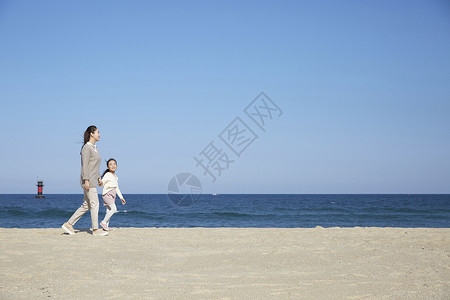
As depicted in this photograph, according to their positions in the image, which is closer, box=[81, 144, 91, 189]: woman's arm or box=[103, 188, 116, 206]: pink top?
box=[81, 144, 91, 189]: woman's arm

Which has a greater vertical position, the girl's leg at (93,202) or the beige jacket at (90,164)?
the beige jacket at (90,164)

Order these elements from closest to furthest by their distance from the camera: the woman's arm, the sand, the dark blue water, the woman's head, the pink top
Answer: the sand → the woman's arm → the woman's head → the pink top → the dark blue water

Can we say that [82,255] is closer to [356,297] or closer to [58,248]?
[58,248]

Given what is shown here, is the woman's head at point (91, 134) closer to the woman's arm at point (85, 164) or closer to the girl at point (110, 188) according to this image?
the woman's arm at point (85, 164)

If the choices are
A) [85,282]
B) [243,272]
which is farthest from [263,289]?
[85,282]

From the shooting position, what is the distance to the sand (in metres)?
3.78

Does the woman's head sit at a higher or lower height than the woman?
higher

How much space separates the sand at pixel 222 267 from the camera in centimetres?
378

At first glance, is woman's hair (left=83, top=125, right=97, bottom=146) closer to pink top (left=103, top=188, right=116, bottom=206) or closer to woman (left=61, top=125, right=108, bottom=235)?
woman (left=61, top=125, right=108, bottom=235)

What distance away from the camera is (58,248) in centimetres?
589

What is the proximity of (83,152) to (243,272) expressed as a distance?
4.04 metres

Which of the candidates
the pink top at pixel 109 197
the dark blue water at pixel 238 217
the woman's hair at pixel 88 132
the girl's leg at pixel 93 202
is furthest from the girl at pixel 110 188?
the dark blue water at pixel 238 217

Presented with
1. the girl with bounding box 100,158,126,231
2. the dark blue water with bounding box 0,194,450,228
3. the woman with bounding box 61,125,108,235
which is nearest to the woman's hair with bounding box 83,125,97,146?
the woman with bounding box 61,125,108,235

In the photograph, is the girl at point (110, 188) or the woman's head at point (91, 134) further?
the girl at point (110, 188)
